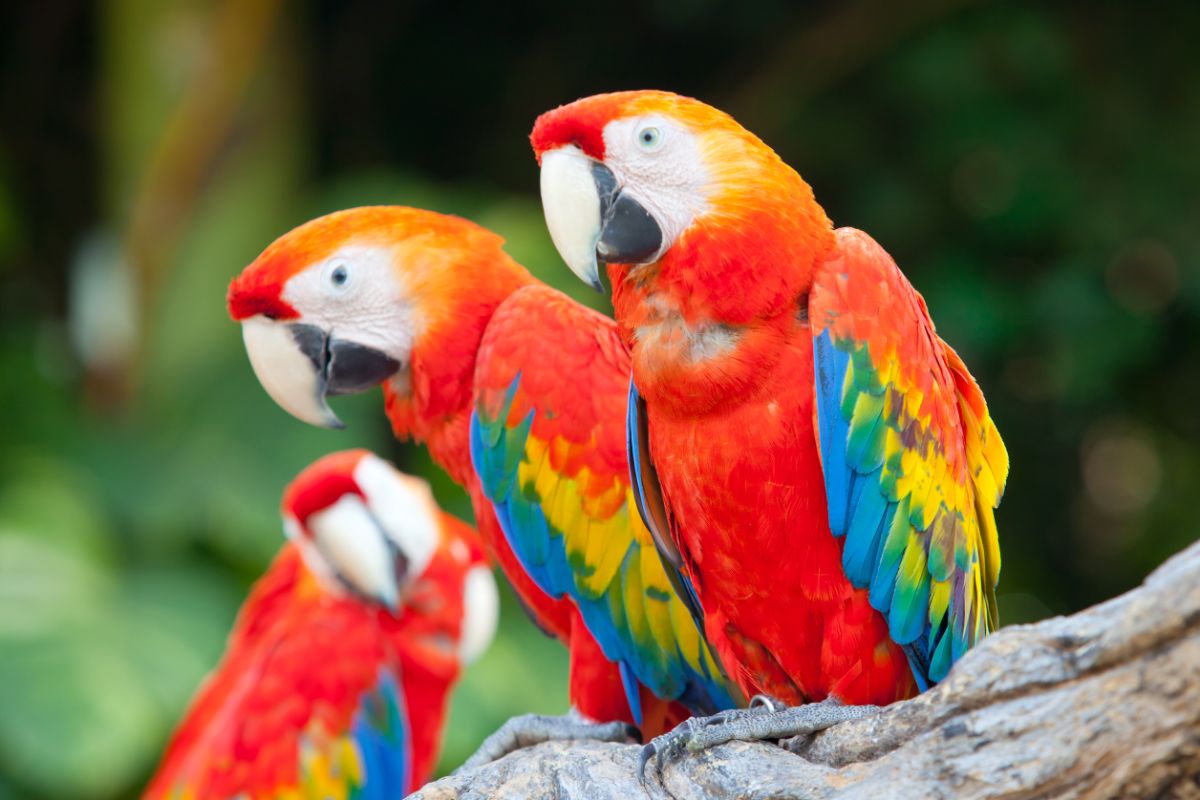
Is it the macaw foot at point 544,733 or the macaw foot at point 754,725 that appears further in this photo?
the macaw foot at point 544,733

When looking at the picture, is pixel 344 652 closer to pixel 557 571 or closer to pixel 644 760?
pixel 557 571

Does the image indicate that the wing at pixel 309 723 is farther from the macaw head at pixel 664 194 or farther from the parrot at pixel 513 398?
the macaw head at pixel 664 194

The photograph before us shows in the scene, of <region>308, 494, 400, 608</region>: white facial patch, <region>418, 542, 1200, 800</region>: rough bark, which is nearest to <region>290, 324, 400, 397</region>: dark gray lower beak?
<region>308, 494, 400, 608</region>: white facial patch

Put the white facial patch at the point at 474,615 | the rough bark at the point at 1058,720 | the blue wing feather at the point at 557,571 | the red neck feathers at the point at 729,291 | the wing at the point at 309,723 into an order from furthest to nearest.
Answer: the white facial patch at the point at 474,615, the wing at the point at 309,723, the blue wing feather at the point at 557,571, the red neck feathers at the point at 729,291, the rough bark at the point at 1058,720

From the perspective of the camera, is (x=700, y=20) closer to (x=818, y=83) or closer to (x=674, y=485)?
(x=818, y=83)

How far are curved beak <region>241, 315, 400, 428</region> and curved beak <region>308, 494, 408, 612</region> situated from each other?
56 cm

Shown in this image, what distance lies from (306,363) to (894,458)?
72 cm

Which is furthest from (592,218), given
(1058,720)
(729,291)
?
(1058,720)

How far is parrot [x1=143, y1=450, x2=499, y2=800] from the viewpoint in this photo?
2018mm

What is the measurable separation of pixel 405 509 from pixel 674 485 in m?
1.03

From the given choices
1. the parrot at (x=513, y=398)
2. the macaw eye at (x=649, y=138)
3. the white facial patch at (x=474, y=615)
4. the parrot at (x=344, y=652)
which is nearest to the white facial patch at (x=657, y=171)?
the macaw eye at (x=649, y=138)

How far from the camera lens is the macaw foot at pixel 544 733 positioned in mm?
1535

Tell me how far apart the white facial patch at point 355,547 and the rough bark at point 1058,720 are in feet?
3.54

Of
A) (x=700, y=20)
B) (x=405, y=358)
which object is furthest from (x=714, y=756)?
(x=700, y=20)
